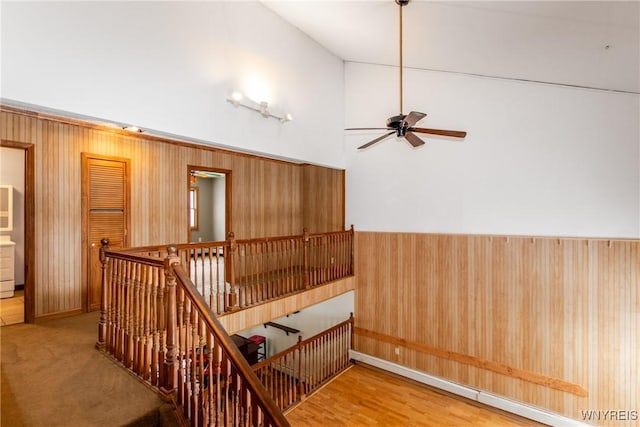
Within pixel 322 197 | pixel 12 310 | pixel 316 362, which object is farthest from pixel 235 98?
pixel 316 362

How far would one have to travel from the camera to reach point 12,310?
4363mm

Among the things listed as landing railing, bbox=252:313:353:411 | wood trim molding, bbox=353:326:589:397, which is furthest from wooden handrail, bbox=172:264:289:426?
wood trim molding, bbox=353:326:589:397

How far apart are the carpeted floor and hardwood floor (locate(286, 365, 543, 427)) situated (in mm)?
3190

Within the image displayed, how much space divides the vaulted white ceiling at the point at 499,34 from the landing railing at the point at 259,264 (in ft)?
11.1

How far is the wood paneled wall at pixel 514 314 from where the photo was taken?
4293 millimetres

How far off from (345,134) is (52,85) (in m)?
4.95

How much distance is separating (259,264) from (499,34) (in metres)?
4.98

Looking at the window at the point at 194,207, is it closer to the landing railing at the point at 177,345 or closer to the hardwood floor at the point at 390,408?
the hardwood floor at the point at 390,408

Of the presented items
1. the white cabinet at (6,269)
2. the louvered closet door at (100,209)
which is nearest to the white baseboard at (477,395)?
the louvered closet door at (100,209)

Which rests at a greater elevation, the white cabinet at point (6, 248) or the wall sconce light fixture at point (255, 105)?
the wall sconce light fixture at point (255, 105)

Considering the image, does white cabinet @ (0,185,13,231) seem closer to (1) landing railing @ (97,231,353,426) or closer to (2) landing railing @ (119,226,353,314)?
(2) landing railing @ (119,226,353,314)

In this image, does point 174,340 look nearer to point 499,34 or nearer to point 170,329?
point 170,329

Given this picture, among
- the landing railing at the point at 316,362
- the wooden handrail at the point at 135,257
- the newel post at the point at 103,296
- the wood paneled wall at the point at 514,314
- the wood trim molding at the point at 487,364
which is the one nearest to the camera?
the wooden handrail at the point at 135,257

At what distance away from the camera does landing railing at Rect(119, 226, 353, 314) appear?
3619 mm
